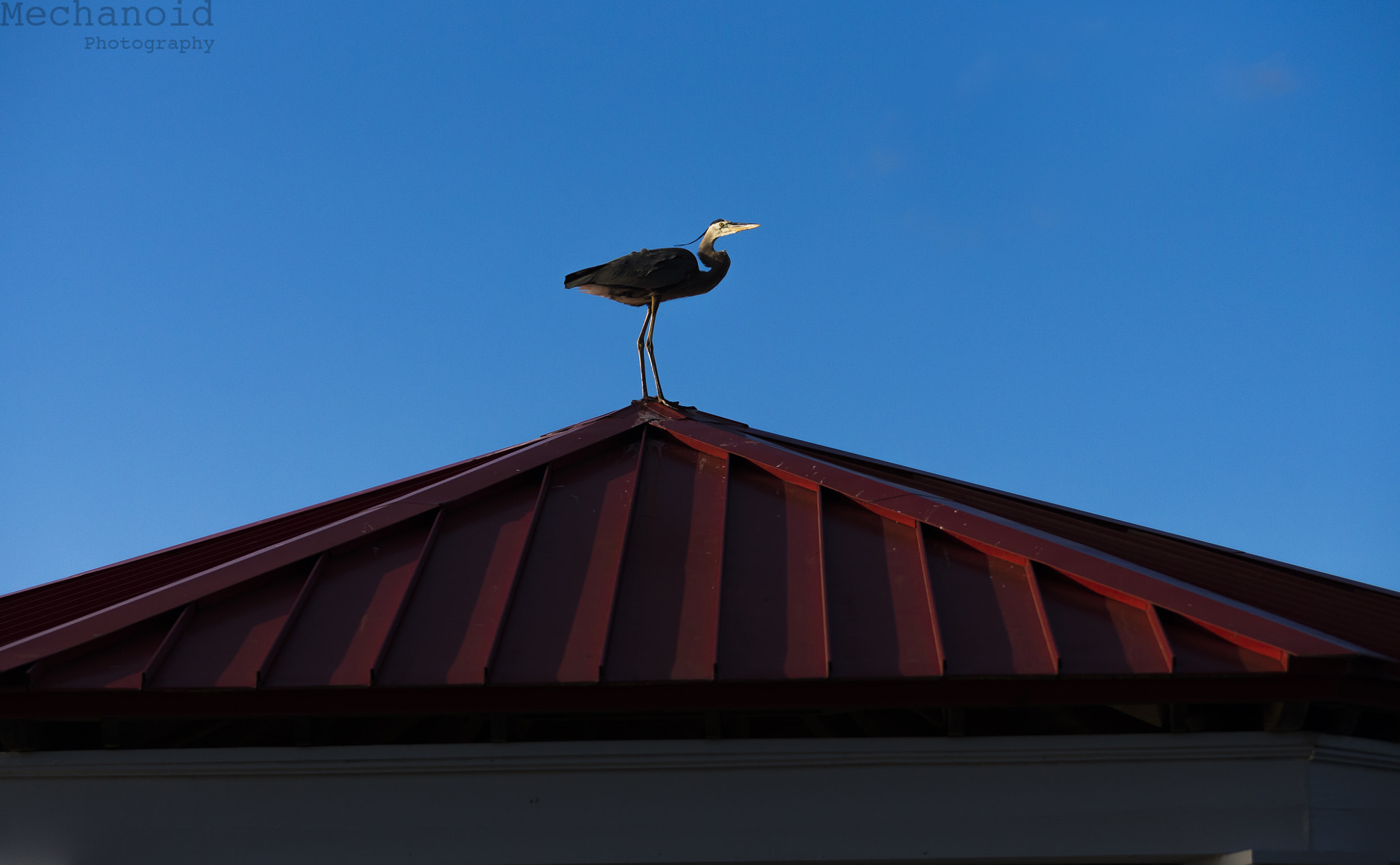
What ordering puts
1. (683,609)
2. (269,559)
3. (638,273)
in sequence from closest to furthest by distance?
(683,609) < (269,559) < (638,273)

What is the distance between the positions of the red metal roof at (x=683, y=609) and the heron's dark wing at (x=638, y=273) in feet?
6.08

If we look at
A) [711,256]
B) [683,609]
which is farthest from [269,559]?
[711,256]

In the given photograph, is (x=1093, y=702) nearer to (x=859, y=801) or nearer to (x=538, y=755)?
(x=859, y=801)

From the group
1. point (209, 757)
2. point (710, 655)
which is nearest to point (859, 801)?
point (710, 655)

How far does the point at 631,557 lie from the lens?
6309mm

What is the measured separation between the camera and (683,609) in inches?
231

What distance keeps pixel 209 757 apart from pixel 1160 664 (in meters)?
4.80

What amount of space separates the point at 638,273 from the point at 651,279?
0.38ft

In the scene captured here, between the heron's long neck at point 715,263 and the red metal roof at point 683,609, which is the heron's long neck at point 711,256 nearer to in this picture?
the heron's long neck at point 715,263

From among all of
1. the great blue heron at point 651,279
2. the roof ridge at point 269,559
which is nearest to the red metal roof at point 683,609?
the roof ridge at point 269,559

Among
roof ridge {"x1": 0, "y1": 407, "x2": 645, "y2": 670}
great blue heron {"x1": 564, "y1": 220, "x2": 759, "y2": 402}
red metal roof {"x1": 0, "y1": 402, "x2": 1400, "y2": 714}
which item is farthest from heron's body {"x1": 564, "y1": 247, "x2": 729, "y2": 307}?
red metal roof {"x1": 0, "y1": 402, "x2": 1400, "y2": 714}

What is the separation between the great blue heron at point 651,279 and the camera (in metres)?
8.68

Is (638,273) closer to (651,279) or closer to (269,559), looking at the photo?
(651,279)

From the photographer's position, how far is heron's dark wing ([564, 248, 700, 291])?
341 inches
